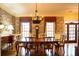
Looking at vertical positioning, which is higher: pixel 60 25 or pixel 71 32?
pixel 60 25

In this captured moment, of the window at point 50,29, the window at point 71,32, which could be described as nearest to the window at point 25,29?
the window at point 50,29

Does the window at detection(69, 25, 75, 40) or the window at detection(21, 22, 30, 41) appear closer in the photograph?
the window at detection(21, 22, 30, 41)

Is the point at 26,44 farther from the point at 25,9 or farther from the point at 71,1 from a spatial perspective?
the point at 71,1

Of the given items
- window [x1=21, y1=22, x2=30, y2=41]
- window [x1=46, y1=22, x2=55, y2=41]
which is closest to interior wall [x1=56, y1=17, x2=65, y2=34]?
window [x1=46, y1=22, x2=55, y2=41]

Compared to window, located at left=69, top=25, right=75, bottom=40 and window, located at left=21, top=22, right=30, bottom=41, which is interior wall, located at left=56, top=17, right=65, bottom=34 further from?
window, located at left=21, top=22, right=30, bottom=41

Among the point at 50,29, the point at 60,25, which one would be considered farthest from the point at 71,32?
the point at 50,29

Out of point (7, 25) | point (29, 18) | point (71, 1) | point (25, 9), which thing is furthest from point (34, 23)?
point (71, 1)

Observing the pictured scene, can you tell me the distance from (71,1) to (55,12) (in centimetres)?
113

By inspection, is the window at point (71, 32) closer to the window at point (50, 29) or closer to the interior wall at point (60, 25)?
the interior wall at point (60, 25)

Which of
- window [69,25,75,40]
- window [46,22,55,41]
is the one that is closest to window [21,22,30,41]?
window [46,22,55,41]

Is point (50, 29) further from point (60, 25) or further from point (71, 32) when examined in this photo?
point (71, 32)

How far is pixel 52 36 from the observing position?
3029 mm

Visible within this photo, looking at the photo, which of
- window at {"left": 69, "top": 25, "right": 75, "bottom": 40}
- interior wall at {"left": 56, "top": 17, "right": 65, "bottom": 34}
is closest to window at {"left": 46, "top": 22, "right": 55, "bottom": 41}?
interior wall at {"left": 56, "top": 17, "right": 65, "bottom": 34}

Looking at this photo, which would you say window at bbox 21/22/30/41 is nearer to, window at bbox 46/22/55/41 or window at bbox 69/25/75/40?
window at bbox 46/22/55/41
